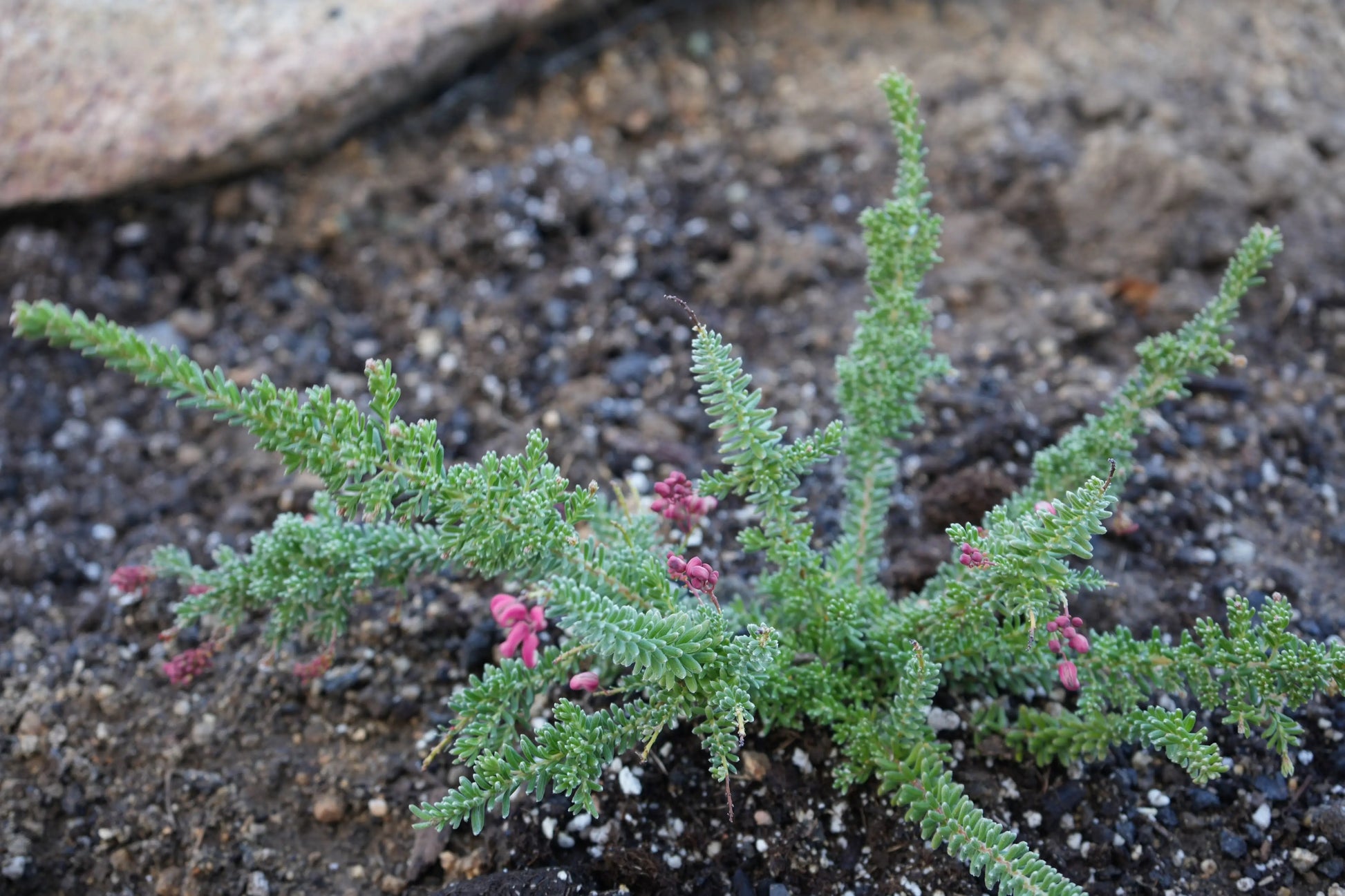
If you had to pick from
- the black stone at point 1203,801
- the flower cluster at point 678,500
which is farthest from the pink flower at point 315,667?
the black stone at point 1203,801

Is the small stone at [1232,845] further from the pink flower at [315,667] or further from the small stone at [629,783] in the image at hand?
the pink flower at [315,667]

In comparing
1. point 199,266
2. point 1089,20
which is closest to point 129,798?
point 199,266

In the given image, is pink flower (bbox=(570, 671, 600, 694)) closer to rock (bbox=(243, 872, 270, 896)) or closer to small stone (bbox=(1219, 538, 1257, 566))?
rock (bbox=(243, 872, 270, 896))

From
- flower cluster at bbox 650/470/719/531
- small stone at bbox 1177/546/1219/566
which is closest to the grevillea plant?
flower cluster at bbox 650/470/719/531

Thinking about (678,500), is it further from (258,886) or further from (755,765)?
(258,886)

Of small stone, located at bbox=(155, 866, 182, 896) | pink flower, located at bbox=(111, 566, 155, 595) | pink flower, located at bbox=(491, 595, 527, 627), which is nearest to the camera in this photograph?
pink flower, located at bbox=(491, 595, 527, 627)

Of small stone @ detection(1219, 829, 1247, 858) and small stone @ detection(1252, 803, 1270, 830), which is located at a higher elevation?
small stone @ detection(1252, 803, 1270, 830)
